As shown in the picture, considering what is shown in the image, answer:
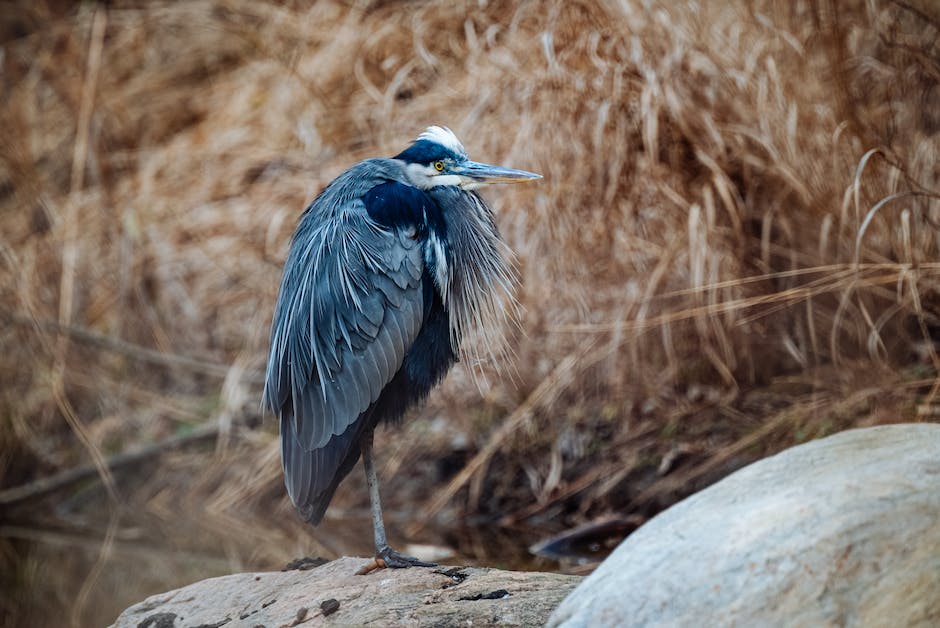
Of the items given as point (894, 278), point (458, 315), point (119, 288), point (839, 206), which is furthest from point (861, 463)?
point (119, 288)

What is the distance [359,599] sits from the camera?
2.95 meters

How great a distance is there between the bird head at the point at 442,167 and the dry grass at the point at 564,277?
942 millimetres

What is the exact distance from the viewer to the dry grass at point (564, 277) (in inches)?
189

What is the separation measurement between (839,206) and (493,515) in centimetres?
234

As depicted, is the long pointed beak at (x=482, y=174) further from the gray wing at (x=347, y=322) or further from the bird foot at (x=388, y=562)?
the bird foot at (x=388, y=562)

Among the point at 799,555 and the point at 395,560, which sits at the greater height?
the point at 799,555

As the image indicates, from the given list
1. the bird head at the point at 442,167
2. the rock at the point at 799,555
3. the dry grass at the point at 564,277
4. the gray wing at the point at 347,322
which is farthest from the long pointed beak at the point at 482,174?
the rock at the point at 799,555

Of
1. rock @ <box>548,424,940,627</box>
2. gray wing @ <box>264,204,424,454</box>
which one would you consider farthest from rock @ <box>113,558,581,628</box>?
gray wing @ <box>264,204,424,454</box>

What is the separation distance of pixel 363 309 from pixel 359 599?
1046 mm

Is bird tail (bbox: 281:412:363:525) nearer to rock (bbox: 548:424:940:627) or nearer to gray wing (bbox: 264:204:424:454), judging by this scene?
gray wing (bbox: 264:204:424:454)

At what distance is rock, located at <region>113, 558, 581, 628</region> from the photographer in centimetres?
274

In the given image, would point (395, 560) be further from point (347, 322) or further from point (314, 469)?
point (347, 322)

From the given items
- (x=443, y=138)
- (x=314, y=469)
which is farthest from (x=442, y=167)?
(x=314, y=469)

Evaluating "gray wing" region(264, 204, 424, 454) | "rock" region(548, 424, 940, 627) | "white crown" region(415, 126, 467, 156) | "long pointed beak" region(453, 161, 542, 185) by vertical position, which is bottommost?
"rock" region(548, 424, 940, 627)
